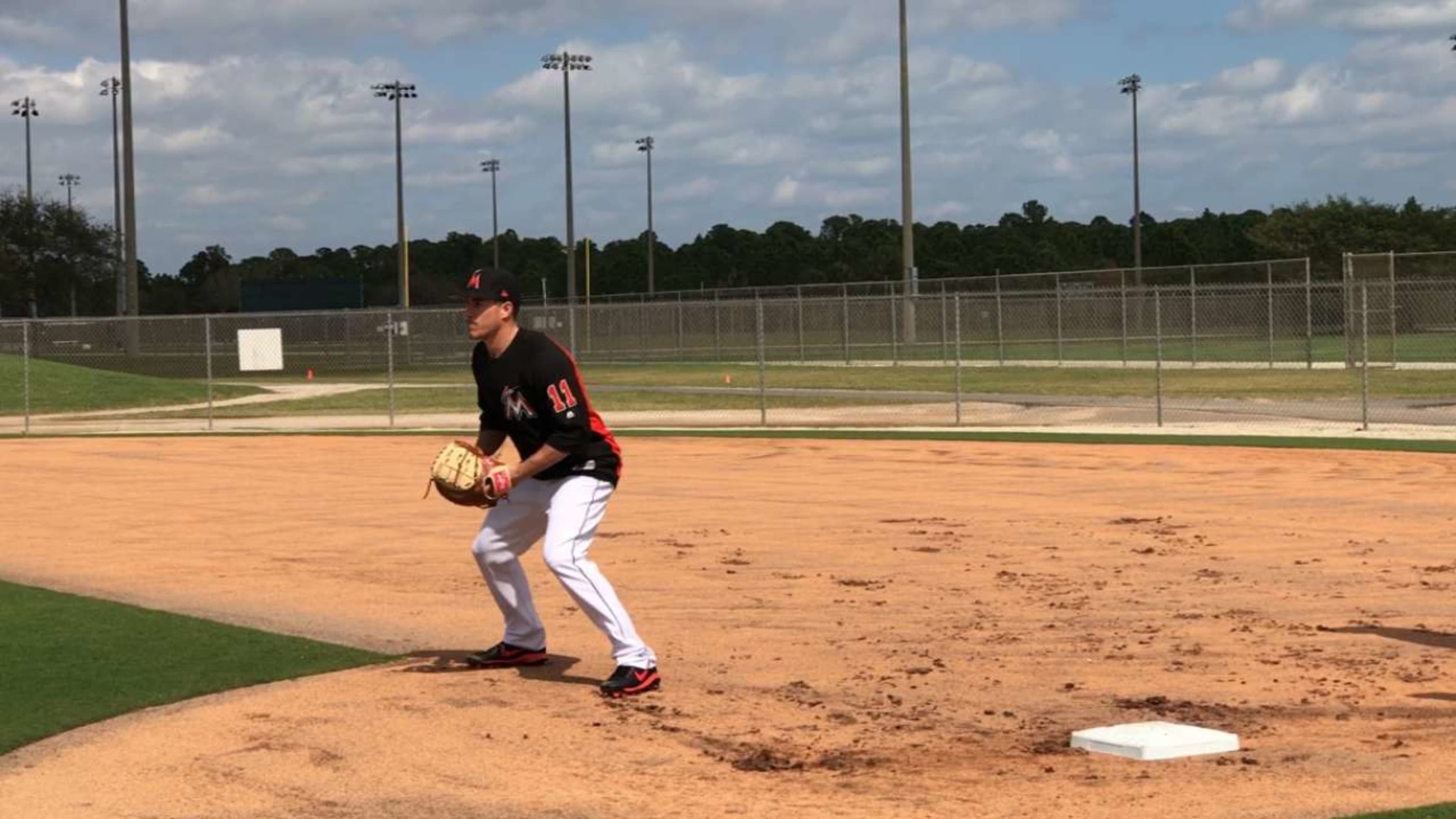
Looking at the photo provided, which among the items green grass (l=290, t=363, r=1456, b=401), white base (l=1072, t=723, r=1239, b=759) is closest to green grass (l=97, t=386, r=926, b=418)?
green grass (l=290, t=363, r=1456, b=401)

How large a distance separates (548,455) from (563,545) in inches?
17.6

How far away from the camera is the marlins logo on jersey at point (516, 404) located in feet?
28.8

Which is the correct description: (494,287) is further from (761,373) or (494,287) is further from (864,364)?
(864,364)

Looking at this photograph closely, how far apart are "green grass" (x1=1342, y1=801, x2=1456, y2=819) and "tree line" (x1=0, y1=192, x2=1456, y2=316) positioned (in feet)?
231

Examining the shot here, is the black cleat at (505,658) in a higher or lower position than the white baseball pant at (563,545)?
lower

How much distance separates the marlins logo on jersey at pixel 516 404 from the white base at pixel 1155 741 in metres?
2.89

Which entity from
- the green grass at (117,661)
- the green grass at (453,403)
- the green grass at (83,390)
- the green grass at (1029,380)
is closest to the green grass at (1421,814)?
the green grass at (117,661)

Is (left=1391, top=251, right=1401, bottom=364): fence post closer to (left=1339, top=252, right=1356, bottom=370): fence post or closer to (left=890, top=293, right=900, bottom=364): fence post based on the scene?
(left=1339, top=252, right=1356, bottom=370): fence post

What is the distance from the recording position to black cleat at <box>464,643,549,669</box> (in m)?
9.55

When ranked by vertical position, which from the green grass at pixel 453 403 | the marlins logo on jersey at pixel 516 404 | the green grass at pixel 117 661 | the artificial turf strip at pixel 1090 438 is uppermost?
the marlins logo on jersey at pixel 516 404

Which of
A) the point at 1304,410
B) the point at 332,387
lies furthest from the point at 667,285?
the point at 1304,410

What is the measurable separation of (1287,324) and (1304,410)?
26440 millimetres

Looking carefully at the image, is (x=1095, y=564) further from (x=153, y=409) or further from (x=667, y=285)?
(x=667, y=285)

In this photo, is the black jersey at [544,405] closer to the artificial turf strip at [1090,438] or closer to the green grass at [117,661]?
the green grass at [117,661]
